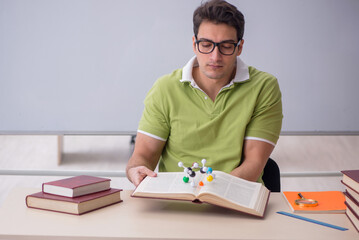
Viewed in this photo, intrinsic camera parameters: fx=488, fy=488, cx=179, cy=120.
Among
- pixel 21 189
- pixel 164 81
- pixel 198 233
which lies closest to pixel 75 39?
pixel 164 81

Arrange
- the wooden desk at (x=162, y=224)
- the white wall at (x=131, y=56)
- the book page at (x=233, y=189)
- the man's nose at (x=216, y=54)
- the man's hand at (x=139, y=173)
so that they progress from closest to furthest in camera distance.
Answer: the wooden desk at (x=162, y=224) < the book page at (x=233, y=189) < the man's hand at (x=139, y=173) < the man's nose at (x=216, y=54) < the white wall at (x=131, y=56)

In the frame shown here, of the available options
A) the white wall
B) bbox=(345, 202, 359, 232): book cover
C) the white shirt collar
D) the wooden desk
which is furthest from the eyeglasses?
the white wall

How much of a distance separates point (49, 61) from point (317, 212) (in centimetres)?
189

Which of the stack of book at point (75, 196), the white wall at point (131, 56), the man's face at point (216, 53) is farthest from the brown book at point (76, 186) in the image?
the white wall at point (131, 56)

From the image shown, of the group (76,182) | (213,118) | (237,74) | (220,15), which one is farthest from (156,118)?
(76,182)

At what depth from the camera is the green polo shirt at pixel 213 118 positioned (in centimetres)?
195

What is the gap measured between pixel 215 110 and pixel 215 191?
66cm

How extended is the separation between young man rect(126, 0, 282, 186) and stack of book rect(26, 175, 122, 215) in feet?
1.28

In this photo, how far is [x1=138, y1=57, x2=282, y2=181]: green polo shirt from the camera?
6.38 ft

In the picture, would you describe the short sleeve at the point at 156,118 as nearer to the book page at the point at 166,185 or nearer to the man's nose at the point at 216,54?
the man's nose at the point at 216,54

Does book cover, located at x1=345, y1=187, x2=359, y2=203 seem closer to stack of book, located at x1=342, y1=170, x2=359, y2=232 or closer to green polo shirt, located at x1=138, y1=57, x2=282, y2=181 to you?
stack of book, located at x1=342, y1=170, x2=359, y2=232

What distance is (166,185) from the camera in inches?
56.2

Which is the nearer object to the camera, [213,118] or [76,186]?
[76,186]

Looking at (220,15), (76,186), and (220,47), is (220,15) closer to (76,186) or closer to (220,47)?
(220,47)
